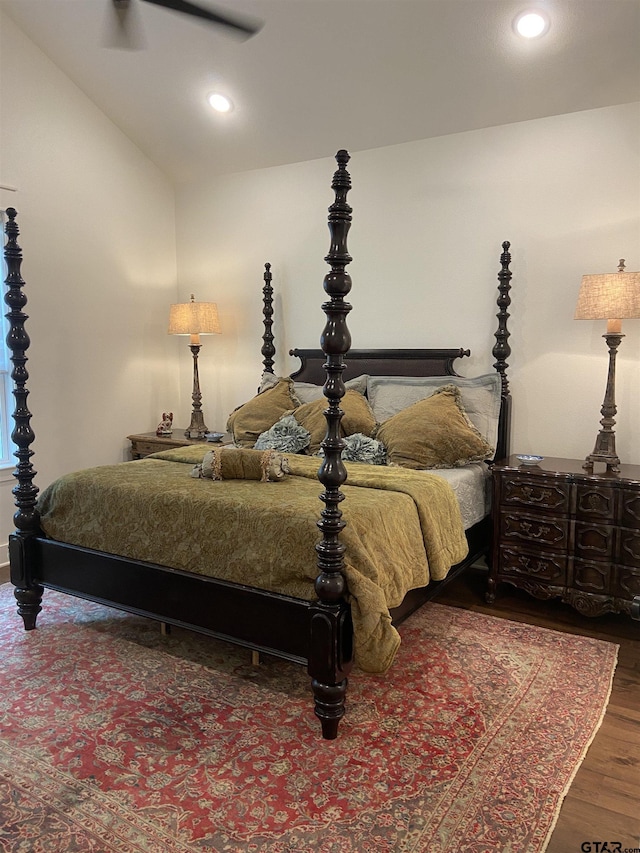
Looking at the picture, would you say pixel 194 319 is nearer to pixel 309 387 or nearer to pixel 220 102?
pixel 309 387

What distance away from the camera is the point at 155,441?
4.69 meters

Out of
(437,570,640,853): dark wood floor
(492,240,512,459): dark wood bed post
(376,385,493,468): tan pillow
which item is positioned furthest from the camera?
(492,240,512,459): dark wood bed post

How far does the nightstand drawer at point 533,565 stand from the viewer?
3250 millimetres

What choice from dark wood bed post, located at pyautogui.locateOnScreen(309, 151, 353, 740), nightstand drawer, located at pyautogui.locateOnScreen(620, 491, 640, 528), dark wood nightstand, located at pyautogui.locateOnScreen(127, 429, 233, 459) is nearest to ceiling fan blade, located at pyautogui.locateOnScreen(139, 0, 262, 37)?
dark wood bed post, located at pyautogui.locateOnScreen(309, 151, 353, 740)

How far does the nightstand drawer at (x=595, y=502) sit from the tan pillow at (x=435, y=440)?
0.52 metres

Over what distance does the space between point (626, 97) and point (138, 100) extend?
3128 mm

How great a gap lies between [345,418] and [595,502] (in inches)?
56.2

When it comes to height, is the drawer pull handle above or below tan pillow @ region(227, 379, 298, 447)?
below

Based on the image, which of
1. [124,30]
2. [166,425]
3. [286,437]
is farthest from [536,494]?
[124,30]

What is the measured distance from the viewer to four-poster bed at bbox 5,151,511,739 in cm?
219

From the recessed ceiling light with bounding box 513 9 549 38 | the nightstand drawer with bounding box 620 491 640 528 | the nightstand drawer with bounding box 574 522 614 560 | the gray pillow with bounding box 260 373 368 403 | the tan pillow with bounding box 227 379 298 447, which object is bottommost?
the nightstand drawer with bounding box 574 522 614 560

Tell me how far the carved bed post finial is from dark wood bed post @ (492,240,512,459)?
1693mm

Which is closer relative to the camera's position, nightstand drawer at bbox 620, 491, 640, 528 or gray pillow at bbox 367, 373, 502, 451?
nightstand drawer at bbox 620, 491, 640, 528

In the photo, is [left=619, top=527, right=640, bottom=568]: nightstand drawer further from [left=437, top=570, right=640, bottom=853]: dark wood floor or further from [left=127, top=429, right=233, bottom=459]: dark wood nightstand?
[left=127, top=429, right=233, bottom=459]: dark wood nightstand
